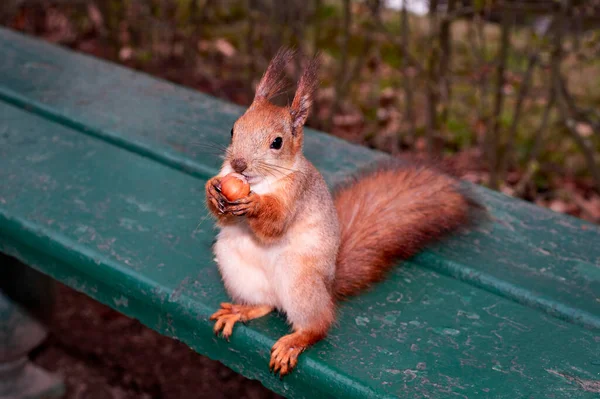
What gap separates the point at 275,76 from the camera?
1181 millimetres

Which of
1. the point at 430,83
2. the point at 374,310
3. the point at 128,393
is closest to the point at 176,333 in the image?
the point at 374,310

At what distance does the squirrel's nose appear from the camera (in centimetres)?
115

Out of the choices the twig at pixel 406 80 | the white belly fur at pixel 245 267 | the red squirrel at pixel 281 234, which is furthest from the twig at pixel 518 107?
the white belly fur at pixel 245 267

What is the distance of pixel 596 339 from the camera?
1.21 metres

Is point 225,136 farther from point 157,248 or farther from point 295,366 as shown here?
point 295,366

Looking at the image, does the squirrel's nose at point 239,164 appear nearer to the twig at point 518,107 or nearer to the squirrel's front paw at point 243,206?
the squirrel's front paw at point 243,206

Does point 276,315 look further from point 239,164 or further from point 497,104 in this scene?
point 497,104

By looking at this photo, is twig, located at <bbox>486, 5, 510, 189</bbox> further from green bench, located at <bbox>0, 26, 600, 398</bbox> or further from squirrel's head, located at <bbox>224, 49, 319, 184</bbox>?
squirrel's head, located at <bbox>224, 49, 319, 184</bbox>

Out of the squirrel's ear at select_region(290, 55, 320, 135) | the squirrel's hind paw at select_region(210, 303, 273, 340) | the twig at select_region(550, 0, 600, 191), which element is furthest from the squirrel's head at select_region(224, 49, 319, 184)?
the twig at select_region(550, 0, 600, 191)

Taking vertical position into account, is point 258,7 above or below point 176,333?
above

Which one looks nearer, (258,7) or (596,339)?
(596,339)

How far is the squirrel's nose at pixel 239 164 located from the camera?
3.78 ft

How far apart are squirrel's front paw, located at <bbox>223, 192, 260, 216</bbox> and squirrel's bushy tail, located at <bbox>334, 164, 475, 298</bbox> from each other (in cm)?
21

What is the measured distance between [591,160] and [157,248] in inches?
66.2
